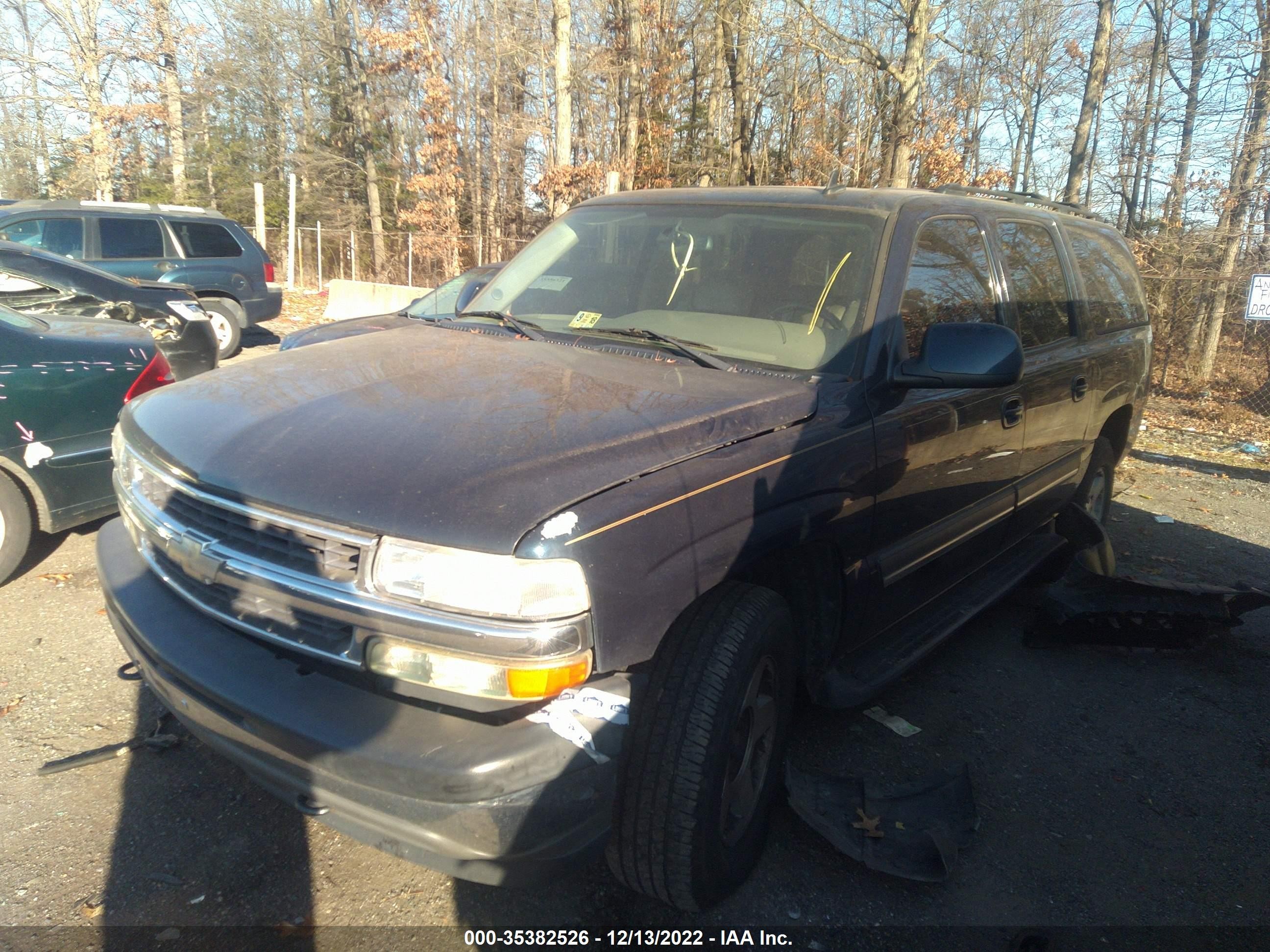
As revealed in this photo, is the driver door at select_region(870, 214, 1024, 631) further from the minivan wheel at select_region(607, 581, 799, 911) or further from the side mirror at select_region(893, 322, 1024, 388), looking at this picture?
the minivan wheel at select_region(607, 581, 799, 911)

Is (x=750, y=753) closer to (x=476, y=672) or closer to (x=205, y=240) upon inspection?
(x=476, y=672)

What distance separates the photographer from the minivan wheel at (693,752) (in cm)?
225

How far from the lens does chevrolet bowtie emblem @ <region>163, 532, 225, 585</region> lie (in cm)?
232

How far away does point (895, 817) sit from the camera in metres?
2.95

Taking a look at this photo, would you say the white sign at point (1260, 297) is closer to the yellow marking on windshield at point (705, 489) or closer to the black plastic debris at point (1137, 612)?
the black plastic debris at point (1137, 612)

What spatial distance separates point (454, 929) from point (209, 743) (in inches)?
31.8

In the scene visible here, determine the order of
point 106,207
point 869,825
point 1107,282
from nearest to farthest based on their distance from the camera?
point 869,825
point 1107,282
point 106,207

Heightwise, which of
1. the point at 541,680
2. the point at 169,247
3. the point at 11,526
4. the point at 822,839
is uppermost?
the point at 169,247

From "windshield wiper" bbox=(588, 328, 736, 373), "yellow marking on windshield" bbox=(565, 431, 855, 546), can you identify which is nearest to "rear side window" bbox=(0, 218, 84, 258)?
"windshield wiper" bbox=(588, 328, 736, 373)

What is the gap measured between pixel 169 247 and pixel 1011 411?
437 inches

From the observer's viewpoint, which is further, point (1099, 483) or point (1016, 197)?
point (1099, 483)

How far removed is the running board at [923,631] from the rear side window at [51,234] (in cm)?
998

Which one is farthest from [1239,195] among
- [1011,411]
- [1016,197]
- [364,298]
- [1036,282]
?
[364,298]

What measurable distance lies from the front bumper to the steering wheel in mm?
1626
